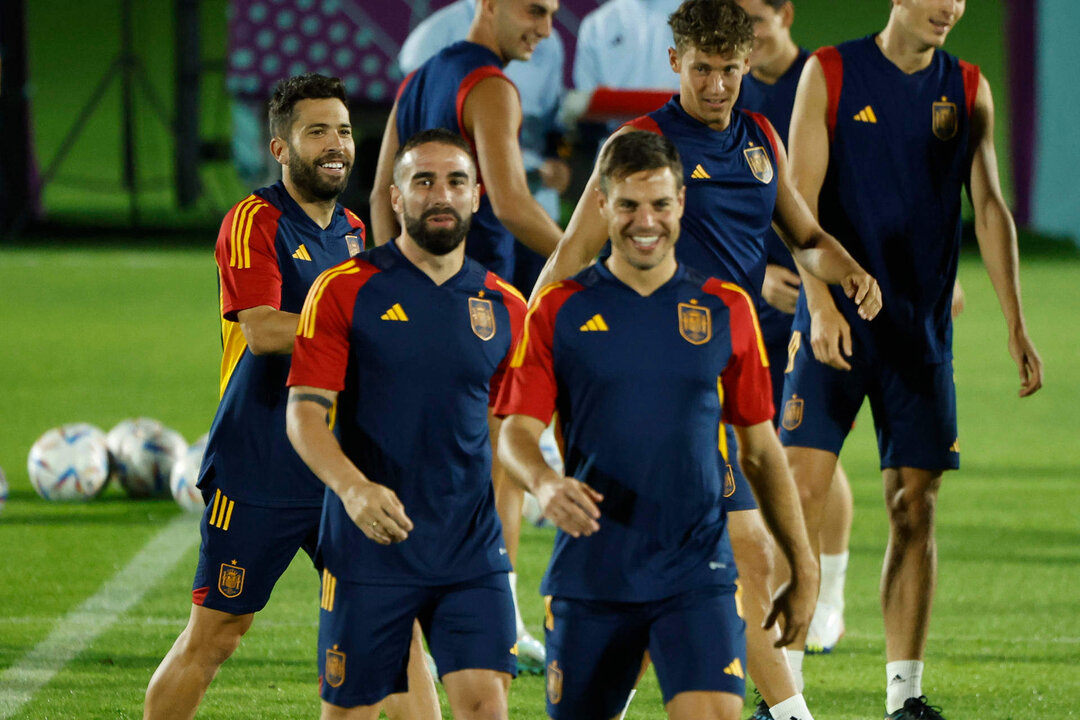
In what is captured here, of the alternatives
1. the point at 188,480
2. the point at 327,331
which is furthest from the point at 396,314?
the point at 188,480

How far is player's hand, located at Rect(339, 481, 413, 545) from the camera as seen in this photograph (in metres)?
3.77

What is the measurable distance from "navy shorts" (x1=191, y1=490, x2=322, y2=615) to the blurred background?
1864 cm

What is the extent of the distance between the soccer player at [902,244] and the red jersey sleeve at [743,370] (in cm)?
167

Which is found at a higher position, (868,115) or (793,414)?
(868,115)

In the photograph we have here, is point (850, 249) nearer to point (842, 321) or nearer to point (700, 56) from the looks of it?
point (842, 321)

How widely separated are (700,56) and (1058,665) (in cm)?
299

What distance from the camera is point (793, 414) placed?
573 centimetres

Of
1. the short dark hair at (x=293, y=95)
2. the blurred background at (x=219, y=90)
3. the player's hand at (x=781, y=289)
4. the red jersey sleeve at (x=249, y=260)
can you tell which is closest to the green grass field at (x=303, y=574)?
the player's hand at (x=781, y=289)

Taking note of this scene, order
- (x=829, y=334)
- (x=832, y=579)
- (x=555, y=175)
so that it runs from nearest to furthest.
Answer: (x=829, y=334), (x=832, y=579), (x=555, y=175)

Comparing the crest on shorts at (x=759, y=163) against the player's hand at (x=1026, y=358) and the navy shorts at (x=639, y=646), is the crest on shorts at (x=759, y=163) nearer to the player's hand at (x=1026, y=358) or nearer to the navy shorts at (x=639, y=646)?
the player's hand at (x=1026, y=358)

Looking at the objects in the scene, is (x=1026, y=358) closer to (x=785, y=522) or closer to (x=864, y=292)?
(x=864, y=292)

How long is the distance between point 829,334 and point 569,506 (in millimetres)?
2014

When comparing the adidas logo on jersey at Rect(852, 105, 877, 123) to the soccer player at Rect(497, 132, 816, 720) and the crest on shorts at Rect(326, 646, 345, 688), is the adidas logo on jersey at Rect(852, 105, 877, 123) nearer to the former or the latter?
the soccer player at Rect(497, 132, 816, 720)

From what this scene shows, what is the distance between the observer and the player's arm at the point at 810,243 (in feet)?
16.1
